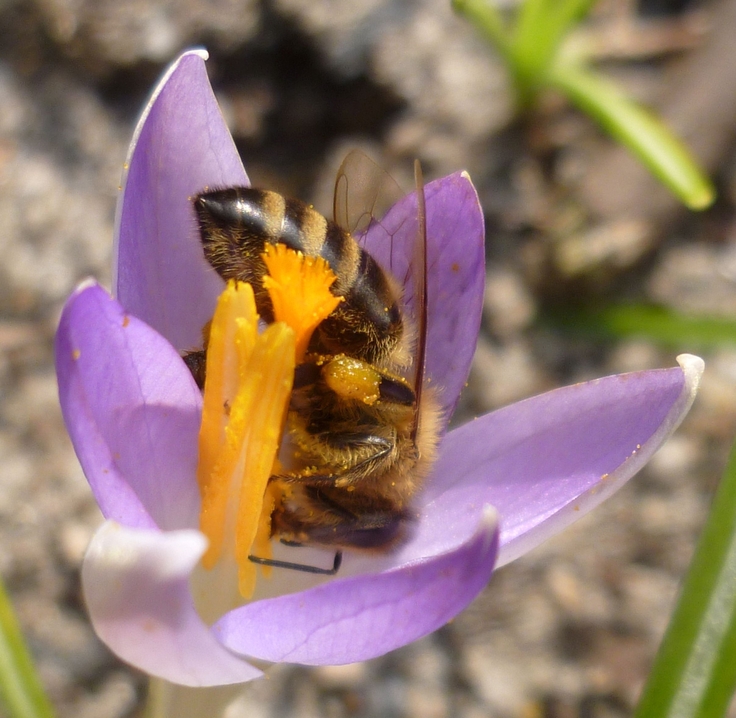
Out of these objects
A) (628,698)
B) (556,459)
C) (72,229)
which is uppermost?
(556,459)

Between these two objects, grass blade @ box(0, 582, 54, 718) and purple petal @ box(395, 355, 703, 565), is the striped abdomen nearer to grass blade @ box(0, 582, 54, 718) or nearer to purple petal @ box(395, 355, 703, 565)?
purple petal @ box(395, 355, 703, 565)

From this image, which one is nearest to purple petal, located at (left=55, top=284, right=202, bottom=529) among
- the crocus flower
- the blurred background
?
the crocus flower

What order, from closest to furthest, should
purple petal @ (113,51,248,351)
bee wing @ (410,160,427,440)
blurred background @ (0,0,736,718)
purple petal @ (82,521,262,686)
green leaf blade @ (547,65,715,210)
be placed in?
purple petal @ (82,521,262,686)
bee wing @ (410,160,427,440)
purple petal @ (113,51,248,351)
green leaf blade @ (547,65,715,210)
blurred background @ (0,0,736,718)

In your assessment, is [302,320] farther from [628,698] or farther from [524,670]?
[628,698]

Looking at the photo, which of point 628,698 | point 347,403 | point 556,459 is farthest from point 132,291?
point 628,698

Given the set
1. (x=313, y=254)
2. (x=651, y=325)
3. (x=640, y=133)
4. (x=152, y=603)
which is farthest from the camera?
(x=651, y=325)

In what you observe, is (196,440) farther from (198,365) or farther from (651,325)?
(651,325)

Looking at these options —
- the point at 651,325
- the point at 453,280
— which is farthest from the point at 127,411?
the point at 651,325

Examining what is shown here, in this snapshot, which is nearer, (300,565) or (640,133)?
(300,565)
